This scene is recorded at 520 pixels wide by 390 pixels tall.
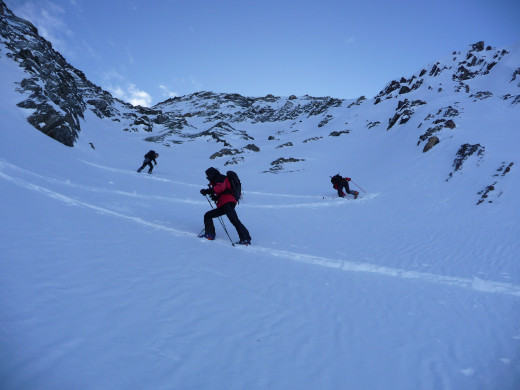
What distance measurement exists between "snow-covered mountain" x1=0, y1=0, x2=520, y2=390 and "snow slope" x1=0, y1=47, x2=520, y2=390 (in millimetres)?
28

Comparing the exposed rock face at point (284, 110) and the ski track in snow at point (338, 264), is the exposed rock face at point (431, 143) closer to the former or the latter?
the exposed rock face at point (284, 110)

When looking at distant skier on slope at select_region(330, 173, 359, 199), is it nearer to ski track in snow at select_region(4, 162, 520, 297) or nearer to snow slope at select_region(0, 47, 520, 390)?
snow slope at select_region(0, 47, 520, 390)

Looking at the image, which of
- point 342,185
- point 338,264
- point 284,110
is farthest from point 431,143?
point 284,110

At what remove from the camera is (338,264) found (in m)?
7.79

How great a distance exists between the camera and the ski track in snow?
6.61 m

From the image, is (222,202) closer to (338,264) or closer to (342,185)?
(338,264)

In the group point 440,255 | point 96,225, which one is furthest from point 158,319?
point 440,255

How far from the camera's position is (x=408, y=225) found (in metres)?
11.9

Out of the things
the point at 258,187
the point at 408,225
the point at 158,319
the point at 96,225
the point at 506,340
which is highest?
the point at 258,187

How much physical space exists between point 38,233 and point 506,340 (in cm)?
894

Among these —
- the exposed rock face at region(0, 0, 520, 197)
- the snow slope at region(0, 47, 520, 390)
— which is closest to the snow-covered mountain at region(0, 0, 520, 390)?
the snow slope at region(0, 47, 520, 390)

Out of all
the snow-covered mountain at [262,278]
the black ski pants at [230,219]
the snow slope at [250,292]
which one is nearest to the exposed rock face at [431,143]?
the snow-covered mountain at [262,278]

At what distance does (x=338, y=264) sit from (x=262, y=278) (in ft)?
8.61

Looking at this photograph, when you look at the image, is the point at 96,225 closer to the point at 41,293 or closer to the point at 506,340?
the point at 41,293
